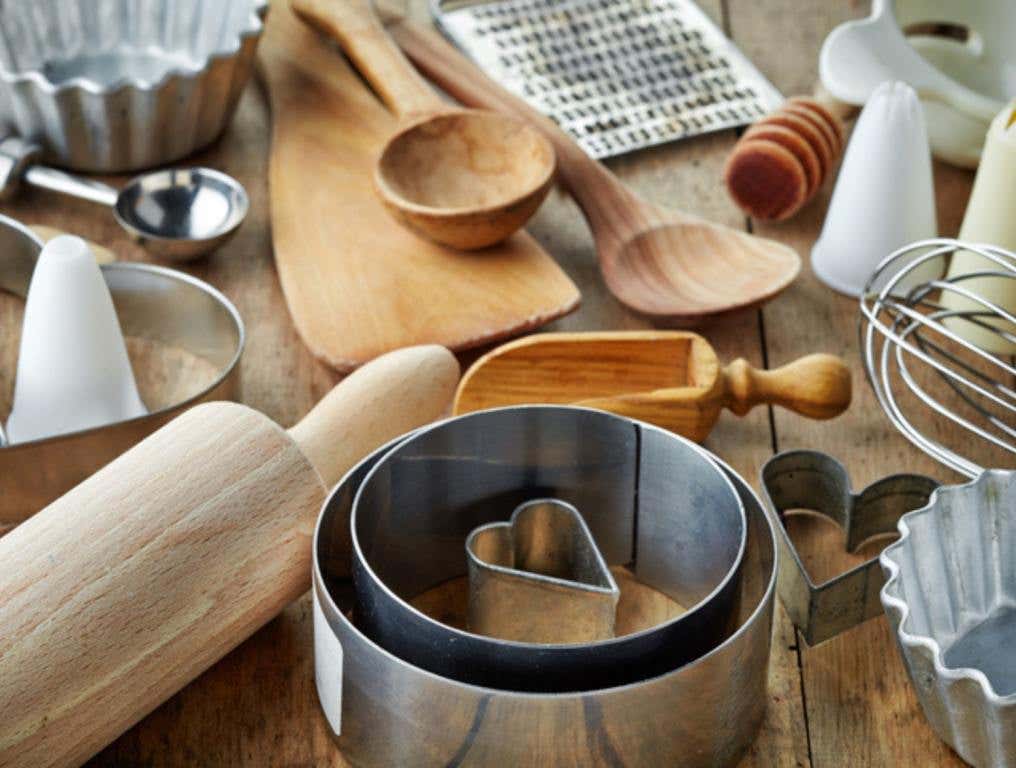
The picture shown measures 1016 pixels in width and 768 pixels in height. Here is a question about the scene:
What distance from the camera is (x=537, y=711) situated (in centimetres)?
46

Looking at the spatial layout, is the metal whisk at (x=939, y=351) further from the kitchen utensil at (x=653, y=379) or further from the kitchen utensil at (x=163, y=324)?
the kitchen utensil at (x=163, y=324)

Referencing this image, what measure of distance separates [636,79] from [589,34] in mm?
61

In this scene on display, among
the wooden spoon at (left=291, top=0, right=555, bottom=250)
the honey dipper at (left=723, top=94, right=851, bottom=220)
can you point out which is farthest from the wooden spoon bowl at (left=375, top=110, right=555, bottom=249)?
the honey dipper at (left=723, top=94, right=851, bottom=220)

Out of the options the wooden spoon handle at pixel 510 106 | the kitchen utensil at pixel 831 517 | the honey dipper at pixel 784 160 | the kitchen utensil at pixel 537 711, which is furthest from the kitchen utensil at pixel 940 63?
the kitchen utensil at pixel 537 711

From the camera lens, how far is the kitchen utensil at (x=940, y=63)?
0.83m

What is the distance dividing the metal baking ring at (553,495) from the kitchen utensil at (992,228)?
0.20 meters

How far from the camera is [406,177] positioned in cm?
80

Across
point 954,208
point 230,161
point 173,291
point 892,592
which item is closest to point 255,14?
point 230,161

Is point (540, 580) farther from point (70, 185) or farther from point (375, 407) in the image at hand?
point (70, 185)

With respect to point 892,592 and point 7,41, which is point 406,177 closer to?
point 7,41

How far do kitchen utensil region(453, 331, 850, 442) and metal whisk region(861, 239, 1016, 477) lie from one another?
3cm

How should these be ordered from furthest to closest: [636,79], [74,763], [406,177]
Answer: [636,79]
[406,177]
[74,763]

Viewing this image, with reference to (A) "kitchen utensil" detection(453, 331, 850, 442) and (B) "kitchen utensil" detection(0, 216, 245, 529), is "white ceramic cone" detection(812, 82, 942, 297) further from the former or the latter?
(B) "kitchen utensil" detection(0, 216, 245, 529)

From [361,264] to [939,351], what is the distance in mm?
292
